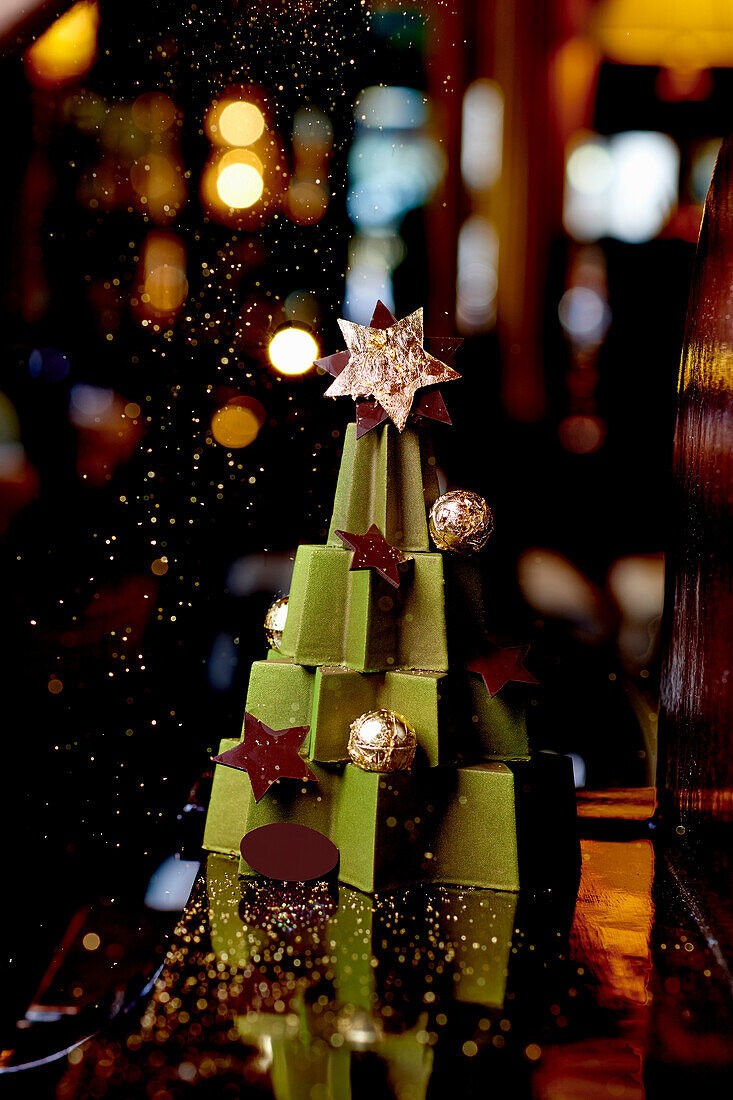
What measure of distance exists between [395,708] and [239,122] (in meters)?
0.81

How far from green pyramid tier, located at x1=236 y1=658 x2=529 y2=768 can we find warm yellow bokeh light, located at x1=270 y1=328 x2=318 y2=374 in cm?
44

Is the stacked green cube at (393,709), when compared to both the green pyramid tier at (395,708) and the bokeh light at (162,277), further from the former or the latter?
the bokeh light at (162,277)

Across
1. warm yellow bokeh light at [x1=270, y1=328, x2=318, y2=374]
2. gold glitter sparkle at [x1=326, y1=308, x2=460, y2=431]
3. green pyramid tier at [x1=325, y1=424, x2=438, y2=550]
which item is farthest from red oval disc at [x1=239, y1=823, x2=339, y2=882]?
warm yellow bokeh light at [x1=270, y1=328, x2=318, y2=374]

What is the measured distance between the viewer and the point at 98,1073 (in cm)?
57

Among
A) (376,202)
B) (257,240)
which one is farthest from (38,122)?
(376,202)

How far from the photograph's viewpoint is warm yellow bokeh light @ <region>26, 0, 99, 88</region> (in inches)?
43.9

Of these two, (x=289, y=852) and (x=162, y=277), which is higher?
(x=162, y=277)

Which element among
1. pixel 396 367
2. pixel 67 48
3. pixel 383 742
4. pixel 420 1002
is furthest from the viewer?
pixel 67 48

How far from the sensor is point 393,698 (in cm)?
95

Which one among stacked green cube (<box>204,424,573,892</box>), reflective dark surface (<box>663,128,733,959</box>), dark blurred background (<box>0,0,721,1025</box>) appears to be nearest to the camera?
reflective dark surface (<box>663,128,733,959</box>)

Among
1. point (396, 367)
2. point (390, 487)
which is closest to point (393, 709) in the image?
point (390, 487)

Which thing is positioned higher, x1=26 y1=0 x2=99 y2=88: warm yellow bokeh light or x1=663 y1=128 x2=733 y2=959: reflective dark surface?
x1=26 y1=0 x2=99 y2=88: warm yellow bokeh light

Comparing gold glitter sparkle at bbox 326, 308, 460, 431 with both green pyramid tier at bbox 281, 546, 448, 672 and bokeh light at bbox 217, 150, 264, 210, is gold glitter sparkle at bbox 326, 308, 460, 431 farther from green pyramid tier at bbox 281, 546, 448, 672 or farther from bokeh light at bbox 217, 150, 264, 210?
bokeh light at bbox 217, 150, 264, 210

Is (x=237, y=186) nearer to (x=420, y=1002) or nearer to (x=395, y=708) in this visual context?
(x=395, y=708)
